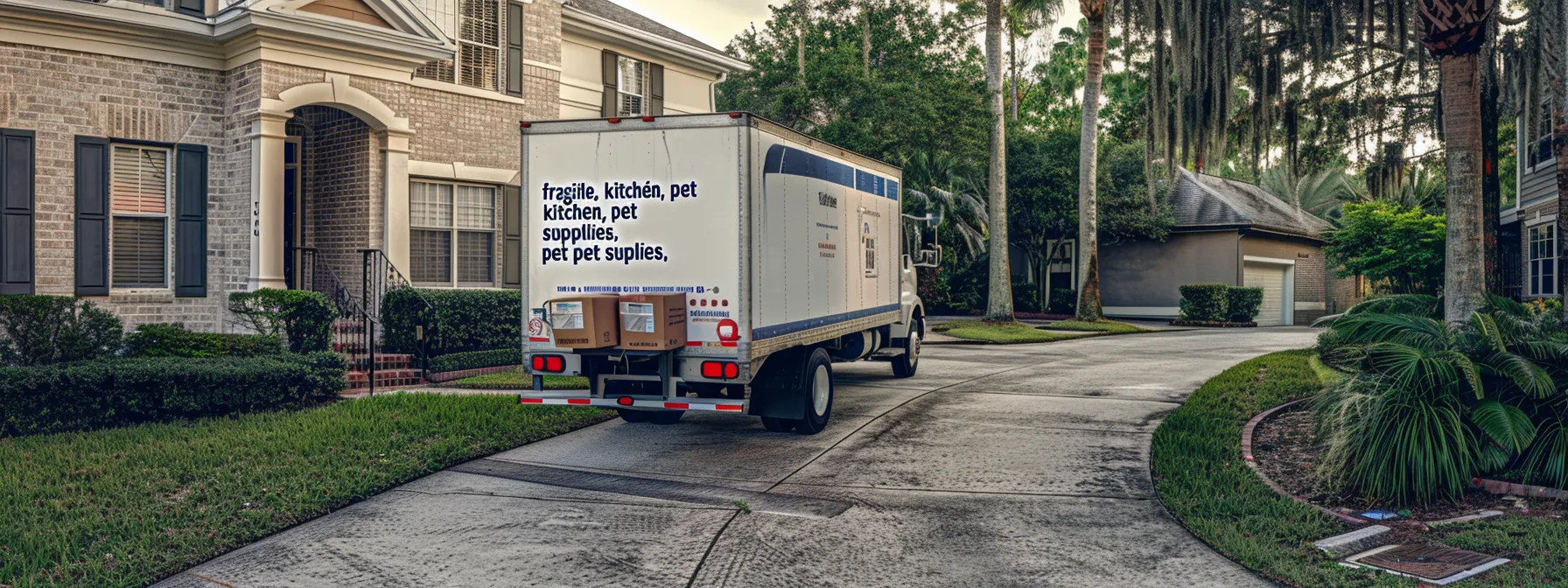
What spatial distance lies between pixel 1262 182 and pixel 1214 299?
2626 centimetres

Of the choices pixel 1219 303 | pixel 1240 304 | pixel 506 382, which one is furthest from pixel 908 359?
pixel 1240 304

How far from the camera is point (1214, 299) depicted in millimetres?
33312

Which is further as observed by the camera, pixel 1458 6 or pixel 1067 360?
pixel 1067 360

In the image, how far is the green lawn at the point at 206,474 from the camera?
6395 mm

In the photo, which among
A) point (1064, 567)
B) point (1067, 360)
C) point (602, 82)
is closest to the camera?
point (1064, 567)

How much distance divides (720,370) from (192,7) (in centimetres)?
1023

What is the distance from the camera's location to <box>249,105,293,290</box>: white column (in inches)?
571

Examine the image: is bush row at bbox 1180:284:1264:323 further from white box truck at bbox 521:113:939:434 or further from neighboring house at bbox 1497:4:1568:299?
white box truck at bbox 521:113:939:434

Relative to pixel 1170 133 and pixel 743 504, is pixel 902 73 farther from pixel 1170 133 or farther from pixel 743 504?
pixel 743 504

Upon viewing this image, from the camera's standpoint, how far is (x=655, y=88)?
2220cm

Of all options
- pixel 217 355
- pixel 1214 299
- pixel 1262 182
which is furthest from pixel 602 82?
pixel 1262 182

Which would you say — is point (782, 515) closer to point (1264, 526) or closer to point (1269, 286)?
point (1264, 526)

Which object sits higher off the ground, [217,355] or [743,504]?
[217,355]

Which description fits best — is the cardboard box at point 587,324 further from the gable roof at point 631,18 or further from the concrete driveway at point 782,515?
the gable roof at point 631,18
